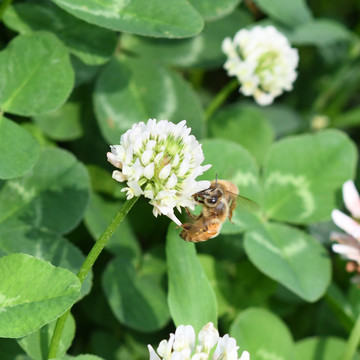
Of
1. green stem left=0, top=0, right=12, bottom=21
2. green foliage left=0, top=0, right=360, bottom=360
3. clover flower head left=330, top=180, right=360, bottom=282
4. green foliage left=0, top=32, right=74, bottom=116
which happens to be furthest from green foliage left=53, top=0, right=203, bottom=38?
clover flower head left=330, top=180, right=360, bottom=282

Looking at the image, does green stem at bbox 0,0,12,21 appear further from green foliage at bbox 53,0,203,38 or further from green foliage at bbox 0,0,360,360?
green foliage at bbox 53,0,203,38

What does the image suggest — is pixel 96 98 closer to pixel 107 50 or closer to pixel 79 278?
Answer: pixel 107 50

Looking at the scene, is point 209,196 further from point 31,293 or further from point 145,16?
point 145,16

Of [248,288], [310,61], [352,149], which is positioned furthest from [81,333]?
[310,61]

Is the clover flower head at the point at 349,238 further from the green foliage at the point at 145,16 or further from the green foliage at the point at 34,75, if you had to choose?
the green foliage at the point at 34,75

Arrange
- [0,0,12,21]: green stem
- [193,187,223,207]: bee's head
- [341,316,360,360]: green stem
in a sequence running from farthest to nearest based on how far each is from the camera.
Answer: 1. [0,0,12,21]: green stem
2. [341,316,360,360]: green stem
3. [193,187,223,207]: bee's head

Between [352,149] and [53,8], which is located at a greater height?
[53,8]

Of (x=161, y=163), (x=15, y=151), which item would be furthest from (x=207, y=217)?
(x=15, y=151)
